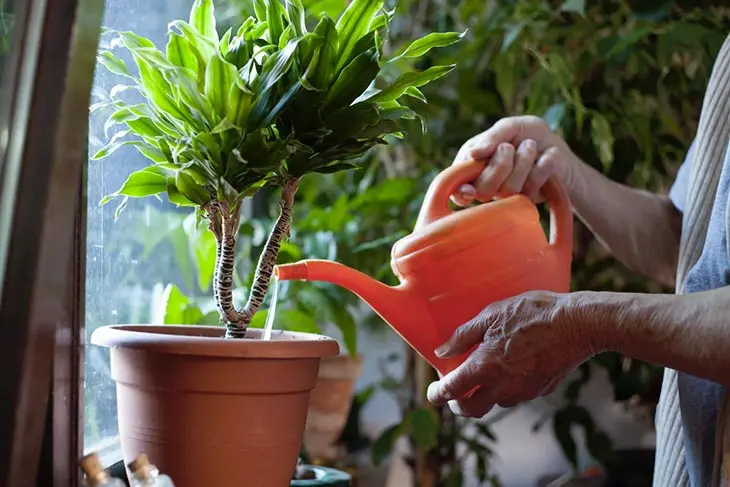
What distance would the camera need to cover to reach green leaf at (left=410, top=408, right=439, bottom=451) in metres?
1.61

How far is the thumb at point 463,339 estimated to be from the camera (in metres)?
0.84

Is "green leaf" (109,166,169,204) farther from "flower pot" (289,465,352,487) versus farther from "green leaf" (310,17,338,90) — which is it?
"flower pot" (289,465,352,487)

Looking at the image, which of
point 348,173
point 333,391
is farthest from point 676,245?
point 348,173

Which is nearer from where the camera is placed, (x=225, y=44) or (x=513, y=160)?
(x=225, y=44)

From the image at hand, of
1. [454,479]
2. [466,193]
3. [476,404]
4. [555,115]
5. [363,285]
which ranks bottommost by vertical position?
[454,479]

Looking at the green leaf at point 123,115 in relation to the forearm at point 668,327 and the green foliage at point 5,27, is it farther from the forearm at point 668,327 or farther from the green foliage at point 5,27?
the forearm at point 668,327

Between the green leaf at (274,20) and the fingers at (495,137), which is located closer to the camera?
the green leaf at (274,20)

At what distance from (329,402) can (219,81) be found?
101cm

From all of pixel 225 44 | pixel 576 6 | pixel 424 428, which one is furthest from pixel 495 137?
pixel 424 428

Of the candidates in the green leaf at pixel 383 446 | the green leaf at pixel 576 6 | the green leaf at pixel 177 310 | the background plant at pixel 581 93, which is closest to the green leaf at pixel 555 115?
the background plant at pixel 581 93

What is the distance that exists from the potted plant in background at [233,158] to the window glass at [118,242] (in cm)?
8

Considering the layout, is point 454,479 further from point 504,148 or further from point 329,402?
point 504,148

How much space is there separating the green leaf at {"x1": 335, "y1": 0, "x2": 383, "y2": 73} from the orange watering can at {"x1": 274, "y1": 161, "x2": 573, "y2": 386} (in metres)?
0.19

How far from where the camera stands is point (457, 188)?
96cm
